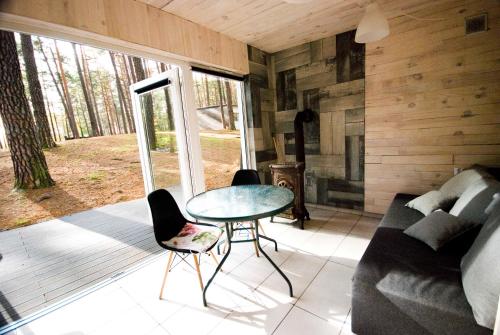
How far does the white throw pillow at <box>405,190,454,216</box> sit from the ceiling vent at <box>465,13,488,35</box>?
5.63ft

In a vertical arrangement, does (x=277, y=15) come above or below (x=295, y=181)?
above

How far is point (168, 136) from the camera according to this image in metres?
3.83

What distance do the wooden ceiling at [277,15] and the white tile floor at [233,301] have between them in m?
2.56

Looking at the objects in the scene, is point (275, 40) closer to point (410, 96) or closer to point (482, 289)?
point (410, 96)

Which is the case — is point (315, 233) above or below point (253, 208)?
below

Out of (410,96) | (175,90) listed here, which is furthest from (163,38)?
(410,96)

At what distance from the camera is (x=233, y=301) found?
5.45 feet

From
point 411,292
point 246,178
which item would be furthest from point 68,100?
point 411,292

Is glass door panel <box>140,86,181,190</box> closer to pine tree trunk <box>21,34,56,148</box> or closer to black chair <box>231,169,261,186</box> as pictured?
black chair <box>231,169,261,186</box>

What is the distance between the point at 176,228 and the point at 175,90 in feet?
5.05

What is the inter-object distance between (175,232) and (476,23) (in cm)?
364

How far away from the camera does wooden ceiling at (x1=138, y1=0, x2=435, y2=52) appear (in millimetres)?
2139

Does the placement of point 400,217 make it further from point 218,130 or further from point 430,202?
point 218,130

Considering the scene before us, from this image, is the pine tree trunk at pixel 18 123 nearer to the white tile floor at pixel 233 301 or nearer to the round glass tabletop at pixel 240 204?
the white tile floor at pixel 233 301
